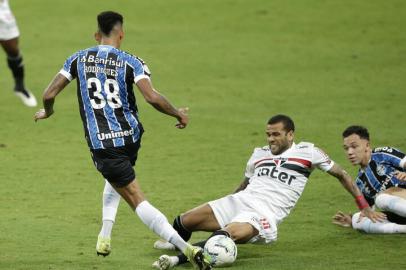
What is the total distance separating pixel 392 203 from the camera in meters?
9.33

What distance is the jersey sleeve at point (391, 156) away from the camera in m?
9.56

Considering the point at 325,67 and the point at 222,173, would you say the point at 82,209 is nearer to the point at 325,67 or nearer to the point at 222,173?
the point at 222,173

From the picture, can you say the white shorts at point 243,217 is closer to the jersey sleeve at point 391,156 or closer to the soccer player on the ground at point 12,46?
the jersey sleeve at point 391,156

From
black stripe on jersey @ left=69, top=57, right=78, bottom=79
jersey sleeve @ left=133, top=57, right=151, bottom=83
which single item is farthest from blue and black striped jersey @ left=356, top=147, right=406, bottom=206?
black stripe on jersey @ left=69, top=57, right=78, bottom=79

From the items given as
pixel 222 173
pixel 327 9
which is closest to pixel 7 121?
pixel 222 173

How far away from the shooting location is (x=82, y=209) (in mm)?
10398

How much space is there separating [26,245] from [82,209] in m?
1.42

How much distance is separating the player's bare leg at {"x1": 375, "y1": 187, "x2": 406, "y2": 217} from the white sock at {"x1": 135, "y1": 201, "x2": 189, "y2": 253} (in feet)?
7.88

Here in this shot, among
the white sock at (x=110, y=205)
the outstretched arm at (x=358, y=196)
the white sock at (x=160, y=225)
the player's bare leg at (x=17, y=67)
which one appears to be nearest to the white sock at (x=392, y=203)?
the outstretched arm at (x=358, y=196)

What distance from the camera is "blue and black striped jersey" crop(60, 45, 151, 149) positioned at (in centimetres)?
805

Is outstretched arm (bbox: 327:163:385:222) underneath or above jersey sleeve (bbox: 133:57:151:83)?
underneath

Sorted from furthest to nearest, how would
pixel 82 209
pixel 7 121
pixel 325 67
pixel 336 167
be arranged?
1. pixel 325 67
2. pixel 7 121
3. pixel 82 209
4. pixel 336 167

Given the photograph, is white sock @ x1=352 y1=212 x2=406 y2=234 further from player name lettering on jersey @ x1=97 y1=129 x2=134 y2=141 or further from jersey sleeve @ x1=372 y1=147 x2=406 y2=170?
player name lettering on jersey @ x1=97 y1=129 x2=134 y2=141

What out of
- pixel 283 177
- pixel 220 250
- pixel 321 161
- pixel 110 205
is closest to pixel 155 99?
pixel 110 205
